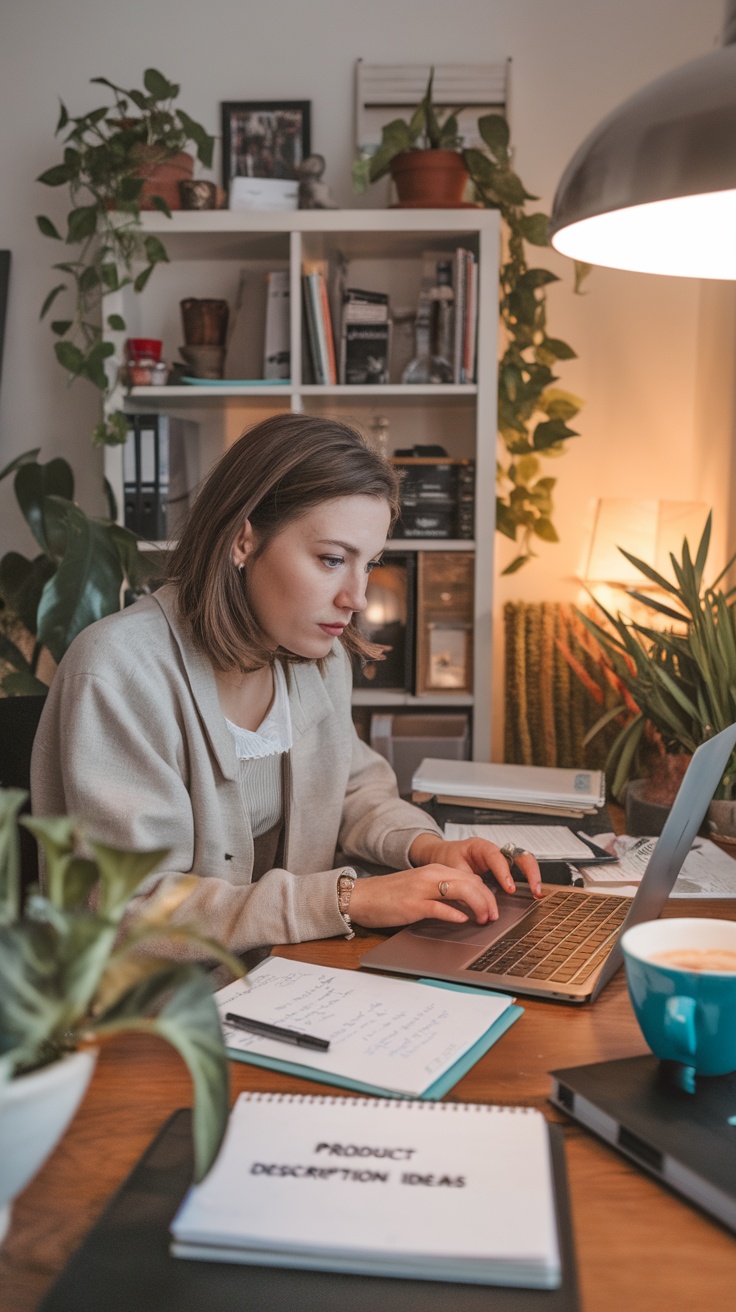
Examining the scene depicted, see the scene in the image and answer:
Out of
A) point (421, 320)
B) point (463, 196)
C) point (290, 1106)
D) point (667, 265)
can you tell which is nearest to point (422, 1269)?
point (290, 1106)

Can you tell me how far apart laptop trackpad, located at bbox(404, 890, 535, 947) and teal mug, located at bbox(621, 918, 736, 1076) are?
0.32m

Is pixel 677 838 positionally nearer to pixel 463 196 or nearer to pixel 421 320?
pixel 421 320

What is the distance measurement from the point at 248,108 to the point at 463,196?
0.71m

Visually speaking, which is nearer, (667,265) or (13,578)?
(667,265)

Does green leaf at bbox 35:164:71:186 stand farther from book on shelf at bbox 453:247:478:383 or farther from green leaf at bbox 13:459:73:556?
book on shelf at bbox 453:247:478:383

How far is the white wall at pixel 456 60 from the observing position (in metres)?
3.12

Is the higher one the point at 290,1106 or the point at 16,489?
→ the point at 16,489

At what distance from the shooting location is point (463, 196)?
2980 mm

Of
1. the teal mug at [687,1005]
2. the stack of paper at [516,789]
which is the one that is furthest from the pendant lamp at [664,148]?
the stack of paper at [516,789]

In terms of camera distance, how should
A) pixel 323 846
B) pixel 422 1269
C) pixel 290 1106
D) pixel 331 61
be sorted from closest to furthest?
pixel 422 1269
pixel 290 1106
pixel 323 846
pixel 331 61

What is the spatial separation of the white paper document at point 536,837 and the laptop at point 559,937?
0.19 meters

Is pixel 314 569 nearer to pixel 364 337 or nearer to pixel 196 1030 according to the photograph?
pixel 196 1030

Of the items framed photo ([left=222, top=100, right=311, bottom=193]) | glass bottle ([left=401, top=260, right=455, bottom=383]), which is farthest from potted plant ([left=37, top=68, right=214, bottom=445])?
glass bottle ([left=401, top=260, right=455, bottom=383])

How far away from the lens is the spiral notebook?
0.56m
